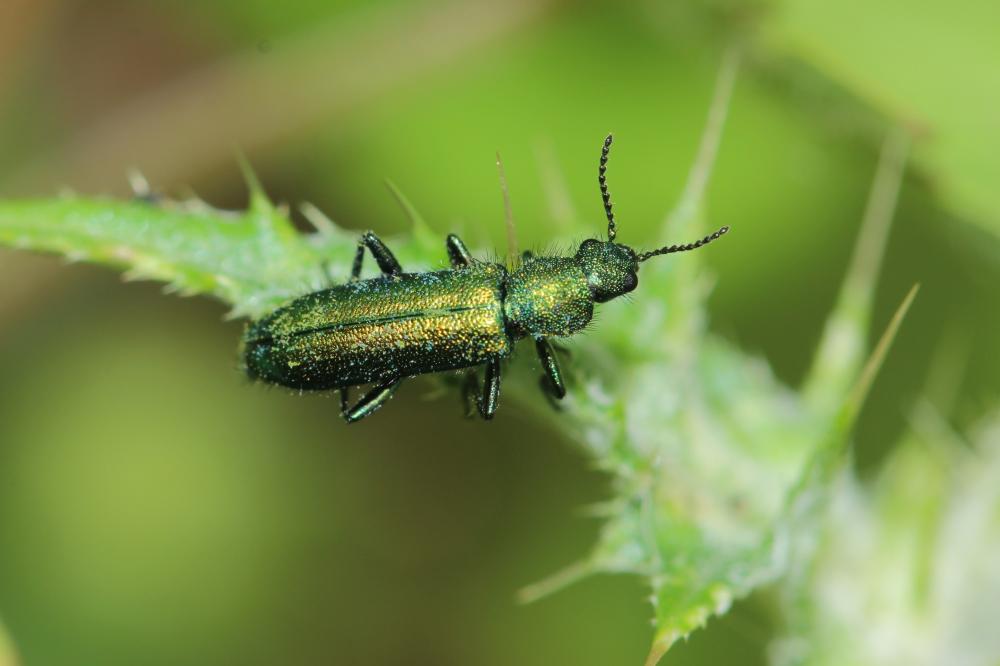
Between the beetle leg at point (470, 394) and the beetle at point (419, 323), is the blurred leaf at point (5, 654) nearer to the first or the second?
the beetle at point (419, 323)

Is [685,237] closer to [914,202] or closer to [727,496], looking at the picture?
[727,496]

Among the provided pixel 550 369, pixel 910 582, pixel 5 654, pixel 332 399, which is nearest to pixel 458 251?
pixel 550 369

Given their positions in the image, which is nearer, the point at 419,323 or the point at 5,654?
the point at 5,654

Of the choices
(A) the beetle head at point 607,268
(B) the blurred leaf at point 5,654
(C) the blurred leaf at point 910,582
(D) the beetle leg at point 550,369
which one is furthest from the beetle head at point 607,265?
(B) the blurred leaf at point 5,654

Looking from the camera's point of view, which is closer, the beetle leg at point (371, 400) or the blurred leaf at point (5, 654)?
the blurred leaf at point (5, 654)

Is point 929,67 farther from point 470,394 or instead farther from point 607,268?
point 470,394

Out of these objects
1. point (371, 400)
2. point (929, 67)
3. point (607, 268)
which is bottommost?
point (371, 400)

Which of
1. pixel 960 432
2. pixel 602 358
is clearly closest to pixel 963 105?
pixel 602 358
